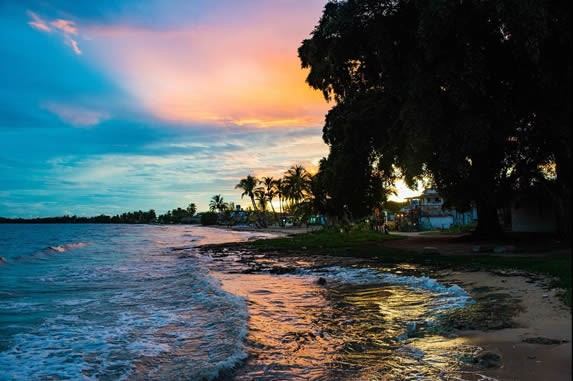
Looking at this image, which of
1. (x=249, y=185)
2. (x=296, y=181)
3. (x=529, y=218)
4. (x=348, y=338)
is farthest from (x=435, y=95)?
(x=249, y=185)

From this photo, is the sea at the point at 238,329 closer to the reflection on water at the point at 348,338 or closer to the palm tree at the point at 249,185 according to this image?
the reflection on water at the point at 348,338

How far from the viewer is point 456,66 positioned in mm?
17484

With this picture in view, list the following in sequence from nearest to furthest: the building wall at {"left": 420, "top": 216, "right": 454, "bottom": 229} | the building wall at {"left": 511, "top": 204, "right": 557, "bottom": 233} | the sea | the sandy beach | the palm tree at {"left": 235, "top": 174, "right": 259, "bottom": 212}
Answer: the sandy beach < the sea < the building wall at {"left": 511, "top": 204, "right": 557, "bottom": 233} < the building wall at {"left": 420, "top": 216, "right": 454, "bottom": 229} < the palm tree at {"left": 235, "top": 174, "right": 259, "bottom": 212}

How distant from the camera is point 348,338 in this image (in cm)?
876

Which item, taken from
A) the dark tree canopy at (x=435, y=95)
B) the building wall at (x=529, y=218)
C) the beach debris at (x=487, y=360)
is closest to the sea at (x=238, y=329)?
the beach debris at (x=487, y=360)

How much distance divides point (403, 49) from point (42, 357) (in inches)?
799

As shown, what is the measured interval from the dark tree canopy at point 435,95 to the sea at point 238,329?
5.22 m

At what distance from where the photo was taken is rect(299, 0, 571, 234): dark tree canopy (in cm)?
1470

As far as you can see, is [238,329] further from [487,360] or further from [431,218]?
[431,218]

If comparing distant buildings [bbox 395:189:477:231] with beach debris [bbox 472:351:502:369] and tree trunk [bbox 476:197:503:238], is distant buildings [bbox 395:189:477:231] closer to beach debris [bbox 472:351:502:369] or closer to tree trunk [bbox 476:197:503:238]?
tree trunk [bbox 476:197:503:238]

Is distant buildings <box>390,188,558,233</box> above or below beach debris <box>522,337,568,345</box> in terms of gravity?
above

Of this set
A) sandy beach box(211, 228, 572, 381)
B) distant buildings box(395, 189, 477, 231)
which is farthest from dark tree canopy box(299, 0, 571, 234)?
distant buildings box(395, 189, 477, 231)

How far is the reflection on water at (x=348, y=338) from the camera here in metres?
6.80

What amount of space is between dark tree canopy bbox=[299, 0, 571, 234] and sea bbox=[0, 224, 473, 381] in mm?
5220
